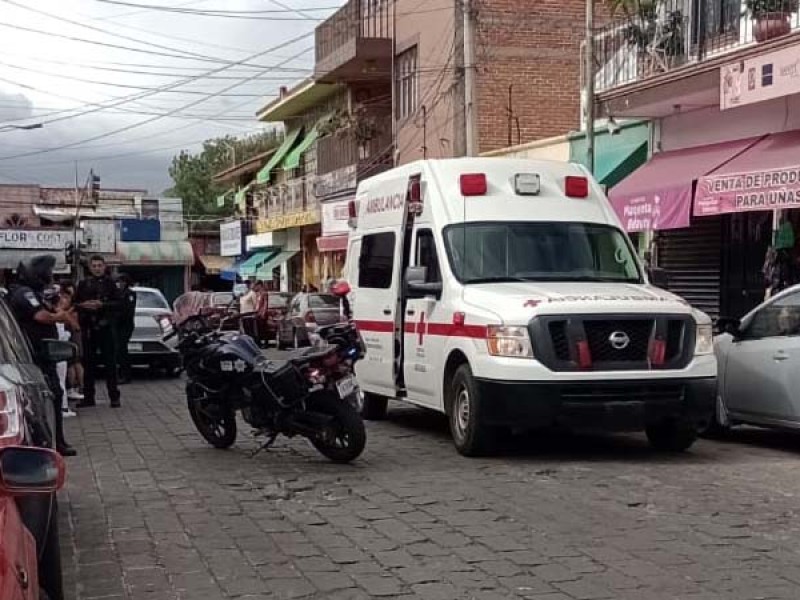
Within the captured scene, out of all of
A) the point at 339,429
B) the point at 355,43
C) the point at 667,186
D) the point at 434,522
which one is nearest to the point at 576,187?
the point at 339,429

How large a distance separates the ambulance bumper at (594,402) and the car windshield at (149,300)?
1125 centimetres

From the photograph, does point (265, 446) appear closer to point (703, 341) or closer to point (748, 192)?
point (703, 341)

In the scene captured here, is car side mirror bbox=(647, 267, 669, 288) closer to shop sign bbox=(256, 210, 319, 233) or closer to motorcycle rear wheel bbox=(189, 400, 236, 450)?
motorcycle rear wheel bbox=(189, 400, 236, 450)

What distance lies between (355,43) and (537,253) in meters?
21.9

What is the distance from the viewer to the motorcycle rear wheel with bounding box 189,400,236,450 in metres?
10.1

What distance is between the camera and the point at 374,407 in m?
12.6

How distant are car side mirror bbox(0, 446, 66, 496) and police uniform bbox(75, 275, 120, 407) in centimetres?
1057

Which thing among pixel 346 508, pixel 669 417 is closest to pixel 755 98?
pixel 669 417

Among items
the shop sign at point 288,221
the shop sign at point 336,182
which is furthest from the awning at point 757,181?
the shop sign at point 288,221

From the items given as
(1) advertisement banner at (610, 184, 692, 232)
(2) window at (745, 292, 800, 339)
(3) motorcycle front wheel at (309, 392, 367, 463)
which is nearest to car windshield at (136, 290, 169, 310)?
(1) advertisement banner at (610, 184, 692, 232)

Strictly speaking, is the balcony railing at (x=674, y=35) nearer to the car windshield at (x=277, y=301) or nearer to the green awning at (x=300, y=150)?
the car windshield at (x=277, y=301)

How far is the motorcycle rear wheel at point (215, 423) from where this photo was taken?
10.1 m

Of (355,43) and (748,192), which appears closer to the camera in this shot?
(748,192)

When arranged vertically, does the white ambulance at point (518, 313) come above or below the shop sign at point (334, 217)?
below
